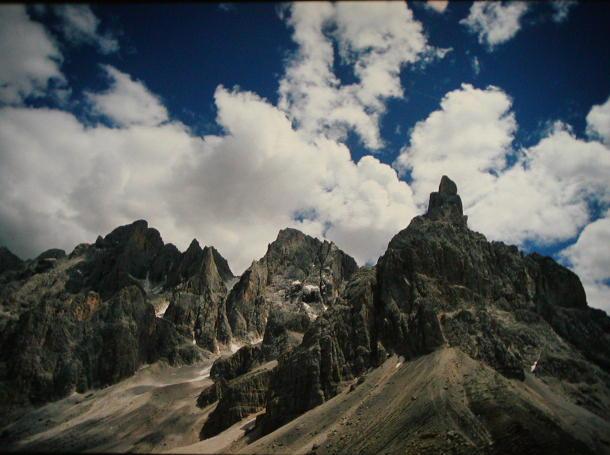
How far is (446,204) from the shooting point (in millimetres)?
172125

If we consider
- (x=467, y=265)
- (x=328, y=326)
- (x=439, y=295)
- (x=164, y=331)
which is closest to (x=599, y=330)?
(x=467, y=265)

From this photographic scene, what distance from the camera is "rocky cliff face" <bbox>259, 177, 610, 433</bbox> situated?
96125 millimetres

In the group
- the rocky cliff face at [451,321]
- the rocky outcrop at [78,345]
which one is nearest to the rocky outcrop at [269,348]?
the rocky outcrop at [78,345]

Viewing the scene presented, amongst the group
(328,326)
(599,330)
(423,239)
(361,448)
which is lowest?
(361,448)

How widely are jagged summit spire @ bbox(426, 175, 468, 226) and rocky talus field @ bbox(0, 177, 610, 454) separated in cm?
60

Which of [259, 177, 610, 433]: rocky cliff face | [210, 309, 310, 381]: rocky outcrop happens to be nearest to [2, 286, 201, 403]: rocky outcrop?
[210, 309, 310, 381]: rocky outcrop

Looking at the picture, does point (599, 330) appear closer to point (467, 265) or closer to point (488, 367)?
point (467, 265)

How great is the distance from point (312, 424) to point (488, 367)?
32.1m

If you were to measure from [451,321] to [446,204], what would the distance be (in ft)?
268

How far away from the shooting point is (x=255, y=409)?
121625 mm

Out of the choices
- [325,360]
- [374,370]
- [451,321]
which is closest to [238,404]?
→ [325,360]

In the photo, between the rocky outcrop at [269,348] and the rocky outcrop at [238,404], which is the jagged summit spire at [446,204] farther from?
the rocky outcrop at [238,404]

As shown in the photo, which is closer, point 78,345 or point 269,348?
point 269,348

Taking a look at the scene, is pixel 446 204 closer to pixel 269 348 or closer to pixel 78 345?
pixel 269 348
